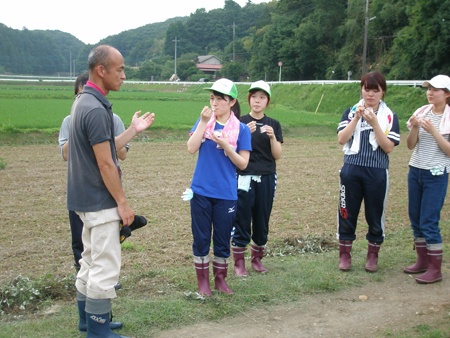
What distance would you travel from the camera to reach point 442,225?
748 centimetres

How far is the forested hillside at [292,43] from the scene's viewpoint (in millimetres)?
36156

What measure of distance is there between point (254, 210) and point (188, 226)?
266 cm

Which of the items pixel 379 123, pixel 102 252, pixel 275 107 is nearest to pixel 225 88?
pixel 379 123

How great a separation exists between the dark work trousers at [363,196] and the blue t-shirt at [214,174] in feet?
4.48

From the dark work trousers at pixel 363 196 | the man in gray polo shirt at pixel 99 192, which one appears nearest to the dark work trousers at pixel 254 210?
the dark work trousers at pixel 363 196

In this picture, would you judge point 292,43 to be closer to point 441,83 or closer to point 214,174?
point 441,83

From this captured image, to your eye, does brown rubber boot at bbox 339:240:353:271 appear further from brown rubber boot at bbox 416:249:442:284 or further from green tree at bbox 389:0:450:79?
green tree at bbox 389:0:450:79

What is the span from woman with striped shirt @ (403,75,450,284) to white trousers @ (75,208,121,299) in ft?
10.1

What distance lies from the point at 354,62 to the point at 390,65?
814 cm

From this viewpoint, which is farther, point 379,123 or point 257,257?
point 257,257

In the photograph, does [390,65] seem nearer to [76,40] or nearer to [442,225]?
[442,225]

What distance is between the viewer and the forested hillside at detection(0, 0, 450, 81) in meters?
36.2

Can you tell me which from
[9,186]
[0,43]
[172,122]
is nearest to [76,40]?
[0,43]

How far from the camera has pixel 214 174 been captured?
14.5 feet
